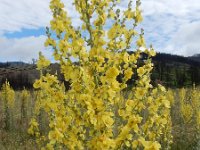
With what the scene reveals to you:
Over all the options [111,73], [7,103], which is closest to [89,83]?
[111,73]

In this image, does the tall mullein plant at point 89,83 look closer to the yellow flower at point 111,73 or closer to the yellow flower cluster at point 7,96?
the yellow flower at point 111,73

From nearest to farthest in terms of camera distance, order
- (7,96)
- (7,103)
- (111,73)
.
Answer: (111,73) < (7,103) < (7,96)

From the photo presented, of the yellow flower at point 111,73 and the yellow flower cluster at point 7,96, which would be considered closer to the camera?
the yellow flower at point 111,73

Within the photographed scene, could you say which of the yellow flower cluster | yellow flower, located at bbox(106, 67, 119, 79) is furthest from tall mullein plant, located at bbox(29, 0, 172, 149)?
the yellow flower cluster

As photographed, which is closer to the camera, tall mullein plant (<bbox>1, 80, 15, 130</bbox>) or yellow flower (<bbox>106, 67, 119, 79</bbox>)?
yellow flower (<bbox>106, 67, 119, 79</bbox>)

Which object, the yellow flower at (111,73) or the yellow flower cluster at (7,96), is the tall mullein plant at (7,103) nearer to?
the yellow flower cluster at (7,96)

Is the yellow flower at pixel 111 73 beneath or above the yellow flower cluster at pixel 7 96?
above

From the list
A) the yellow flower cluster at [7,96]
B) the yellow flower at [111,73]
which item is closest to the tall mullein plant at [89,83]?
the yellow flower at [111,73]

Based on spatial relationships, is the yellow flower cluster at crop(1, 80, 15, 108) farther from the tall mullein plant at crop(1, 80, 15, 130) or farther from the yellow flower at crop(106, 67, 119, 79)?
the yellow flower at crop(106, 67, 119, 79)

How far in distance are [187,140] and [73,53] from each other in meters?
9.08

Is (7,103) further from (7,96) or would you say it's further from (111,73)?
(111,73)

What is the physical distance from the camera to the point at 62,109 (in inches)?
124

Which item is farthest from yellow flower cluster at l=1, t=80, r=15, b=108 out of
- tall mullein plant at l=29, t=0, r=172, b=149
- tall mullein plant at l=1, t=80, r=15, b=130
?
tall mullein plant at l=29, t=0, r=172, b=149

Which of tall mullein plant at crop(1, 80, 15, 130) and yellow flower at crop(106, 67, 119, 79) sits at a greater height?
yellow flower at crop(106, 67, 119, 79)
